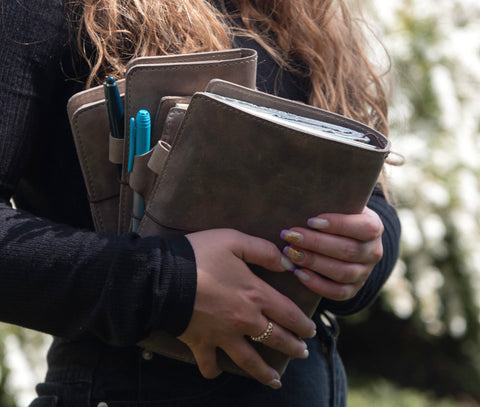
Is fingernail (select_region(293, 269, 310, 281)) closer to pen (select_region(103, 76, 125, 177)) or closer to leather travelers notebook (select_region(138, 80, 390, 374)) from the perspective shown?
leather travelers notebook (select_region(138, 80, 390, 374))

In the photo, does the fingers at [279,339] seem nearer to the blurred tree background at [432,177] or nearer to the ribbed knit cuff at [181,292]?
the ribbed knit cuff at [181,292]

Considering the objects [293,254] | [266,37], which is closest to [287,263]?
[293,254]

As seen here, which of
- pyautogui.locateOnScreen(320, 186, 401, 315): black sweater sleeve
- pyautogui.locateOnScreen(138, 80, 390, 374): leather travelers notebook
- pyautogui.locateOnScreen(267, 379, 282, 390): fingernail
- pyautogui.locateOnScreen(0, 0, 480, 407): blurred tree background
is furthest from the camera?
pyautogui.locateOnScreen(0, 0, 480, 407): blurred tree background

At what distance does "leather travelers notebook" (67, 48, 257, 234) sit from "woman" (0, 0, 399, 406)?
0.06 m

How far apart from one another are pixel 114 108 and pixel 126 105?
0.02 m

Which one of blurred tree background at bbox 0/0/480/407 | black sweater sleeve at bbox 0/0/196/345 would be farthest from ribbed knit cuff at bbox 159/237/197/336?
blurred tree background at bbox 0/0/480/407

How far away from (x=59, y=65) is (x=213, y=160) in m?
0.27

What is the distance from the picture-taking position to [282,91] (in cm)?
99

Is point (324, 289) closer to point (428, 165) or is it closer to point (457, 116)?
point (428, 165)

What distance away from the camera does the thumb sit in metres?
0.71

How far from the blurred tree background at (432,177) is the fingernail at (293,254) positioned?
168 centimetres

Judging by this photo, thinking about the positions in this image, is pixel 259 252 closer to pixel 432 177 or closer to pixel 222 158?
pixel 222 158

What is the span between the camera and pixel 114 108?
0.71 m

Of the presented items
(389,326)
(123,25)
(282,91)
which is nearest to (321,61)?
(282,91)
